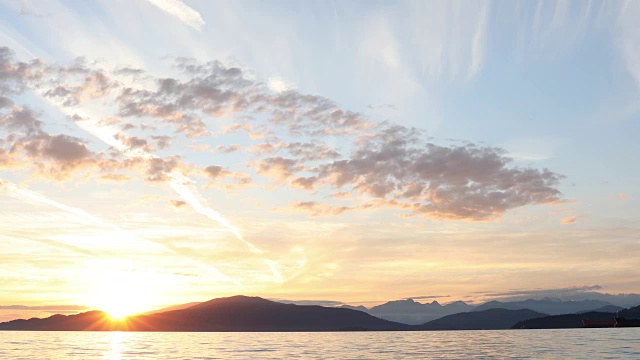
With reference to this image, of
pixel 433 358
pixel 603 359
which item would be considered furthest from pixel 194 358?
pixel 603 359

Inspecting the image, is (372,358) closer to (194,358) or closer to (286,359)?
(286,359)

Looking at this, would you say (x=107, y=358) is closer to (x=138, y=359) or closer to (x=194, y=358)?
(x=138, y=359)

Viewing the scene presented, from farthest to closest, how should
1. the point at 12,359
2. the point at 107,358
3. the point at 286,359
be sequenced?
the point at 107,358, the point at 12,359, the point at 286,359

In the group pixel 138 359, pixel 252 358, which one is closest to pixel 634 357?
pixel 252 358

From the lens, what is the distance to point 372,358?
429 ft

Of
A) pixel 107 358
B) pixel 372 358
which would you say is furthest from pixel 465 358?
pixel 107 358

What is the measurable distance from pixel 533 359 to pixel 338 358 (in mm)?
37701

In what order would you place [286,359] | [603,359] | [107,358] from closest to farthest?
[603,359], [286,359], [107,358]

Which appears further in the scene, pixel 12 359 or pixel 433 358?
pixel 12 359

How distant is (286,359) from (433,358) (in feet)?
92.1

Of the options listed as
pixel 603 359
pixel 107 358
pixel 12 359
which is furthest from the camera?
pixel 107 358

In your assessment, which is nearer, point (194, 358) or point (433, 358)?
point (433, 358)

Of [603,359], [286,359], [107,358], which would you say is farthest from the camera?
[107,358]

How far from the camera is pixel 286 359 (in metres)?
127
